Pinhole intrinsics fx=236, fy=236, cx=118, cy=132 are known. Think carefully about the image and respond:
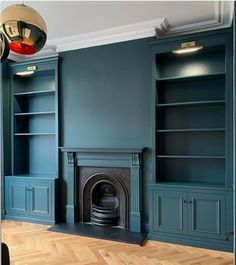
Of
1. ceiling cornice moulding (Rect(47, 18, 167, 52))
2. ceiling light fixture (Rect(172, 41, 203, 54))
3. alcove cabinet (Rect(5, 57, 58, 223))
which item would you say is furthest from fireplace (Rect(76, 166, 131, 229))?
ceiling cornice moulding (Rect(47, 18, 167, 52))

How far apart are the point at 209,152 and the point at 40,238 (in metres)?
2.71

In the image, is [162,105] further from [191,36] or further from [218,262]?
[218,262]

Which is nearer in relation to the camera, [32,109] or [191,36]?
[191,36]

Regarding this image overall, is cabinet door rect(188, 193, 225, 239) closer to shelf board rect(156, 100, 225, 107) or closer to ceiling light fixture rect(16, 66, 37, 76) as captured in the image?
shelf board rect(156, 100, 225, 107)

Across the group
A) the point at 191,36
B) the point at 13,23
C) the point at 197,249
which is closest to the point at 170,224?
the point at 197,249

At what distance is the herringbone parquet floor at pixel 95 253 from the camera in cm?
271

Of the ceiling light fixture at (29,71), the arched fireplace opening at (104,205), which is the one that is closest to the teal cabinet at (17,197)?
the arched fireplace opening at (104,205)

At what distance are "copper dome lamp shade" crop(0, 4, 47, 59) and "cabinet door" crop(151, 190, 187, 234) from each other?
97.4 inches

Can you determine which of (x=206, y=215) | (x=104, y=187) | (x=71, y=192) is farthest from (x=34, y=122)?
(x=206, y=215)

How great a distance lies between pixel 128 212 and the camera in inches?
141

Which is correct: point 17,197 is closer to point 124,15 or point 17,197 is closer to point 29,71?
point 29,71

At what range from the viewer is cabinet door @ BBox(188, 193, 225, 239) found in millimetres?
2969

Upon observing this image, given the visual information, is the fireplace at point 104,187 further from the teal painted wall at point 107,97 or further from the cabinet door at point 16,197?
the cabinet door at point 16,197

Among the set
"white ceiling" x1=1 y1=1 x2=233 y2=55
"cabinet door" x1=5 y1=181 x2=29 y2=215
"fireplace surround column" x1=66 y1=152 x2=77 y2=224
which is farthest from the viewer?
"cabinet door" x1=5 y1=181 x2=29 y2=215
